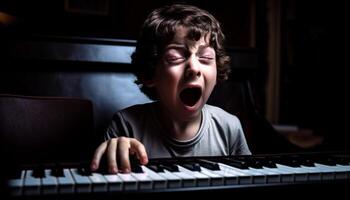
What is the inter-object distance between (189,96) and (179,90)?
0.07 metres

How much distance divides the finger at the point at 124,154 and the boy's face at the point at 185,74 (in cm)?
32

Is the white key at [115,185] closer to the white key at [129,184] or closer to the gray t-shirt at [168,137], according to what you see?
the white key at [129,184]

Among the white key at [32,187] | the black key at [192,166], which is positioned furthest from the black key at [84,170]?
the black key at [192,166]

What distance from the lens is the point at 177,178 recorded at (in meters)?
0.72

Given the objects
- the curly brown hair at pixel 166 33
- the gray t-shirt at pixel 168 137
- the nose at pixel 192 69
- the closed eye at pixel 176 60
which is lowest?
the gray t-shirt at pixel 168 137

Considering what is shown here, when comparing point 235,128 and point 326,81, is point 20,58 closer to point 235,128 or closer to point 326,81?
point 235,128

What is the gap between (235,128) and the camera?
138 cm

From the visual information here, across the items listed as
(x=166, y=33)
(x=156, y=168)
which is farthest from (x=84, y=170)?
(x=166, y=33)

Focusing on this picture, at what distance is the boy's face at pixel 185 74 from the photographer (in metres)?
1.12

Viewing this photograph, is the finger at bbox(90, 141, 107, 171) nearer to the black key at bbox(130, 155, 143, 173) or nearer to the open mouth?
the black key at bbox(130, 155, 143, 173)

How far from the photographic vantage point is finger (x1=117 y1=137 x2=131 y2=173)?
779 millimetres

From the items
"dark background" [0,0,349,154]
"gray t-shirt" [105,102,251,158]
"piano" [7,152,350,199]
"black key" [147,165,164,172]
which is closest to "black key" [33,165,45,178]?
"piano" [7,152,350,199]

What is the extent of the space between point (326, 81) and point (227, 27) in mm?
1293

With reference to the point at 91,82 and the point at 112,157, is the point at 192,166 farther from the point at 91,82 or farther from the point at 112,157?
the point at 91,82
